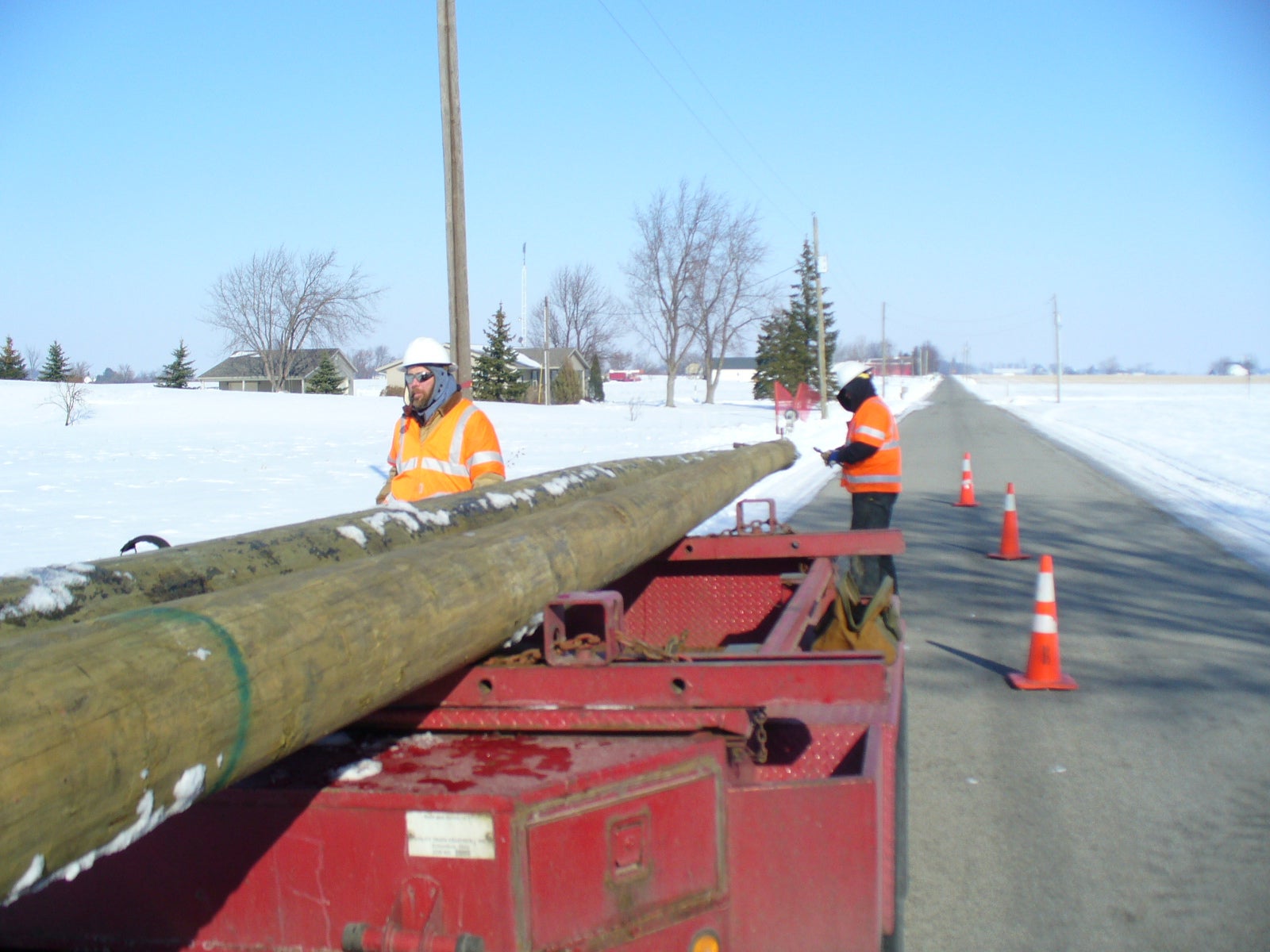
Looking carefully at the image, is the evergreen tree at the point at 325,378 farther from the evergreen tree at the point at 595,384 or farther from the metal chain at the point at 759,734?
the metal chain at the point at 759,734

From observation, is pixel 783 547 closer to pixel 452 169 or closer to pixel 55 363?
pixel 452 169

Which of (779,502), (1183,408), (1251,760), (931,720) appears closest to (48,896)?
(931,720)

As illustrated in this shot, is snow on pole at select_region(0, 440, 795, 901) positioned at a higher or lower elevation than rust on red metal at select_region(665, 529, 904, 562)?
higher

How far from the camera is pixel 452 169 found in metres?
11.2

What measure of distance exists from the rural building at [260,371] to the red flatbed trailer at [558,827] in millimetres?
69835

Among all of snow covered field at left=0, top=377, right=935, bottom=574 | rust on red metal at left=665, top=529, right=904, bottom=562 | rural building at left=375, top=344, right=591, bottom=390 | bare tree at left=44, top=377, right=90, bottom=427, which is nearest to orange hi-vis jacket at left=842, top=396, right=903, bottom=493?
rust on red metal at left=665, top=529, right=904, bottom=562

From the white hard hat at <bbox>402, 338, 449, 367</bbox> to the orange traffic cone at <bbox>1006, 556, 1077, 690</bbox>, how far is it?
139 inches

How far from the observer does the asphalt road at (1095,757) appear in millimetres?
3623

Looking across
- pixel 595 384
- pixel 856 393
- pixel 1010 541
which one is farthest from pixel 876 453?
pixel 595 384

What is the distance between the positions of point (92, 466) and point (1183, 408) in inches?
1655

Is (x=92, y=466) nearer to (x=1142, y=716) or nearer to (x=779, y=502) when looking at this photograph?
(x=779, y=502)

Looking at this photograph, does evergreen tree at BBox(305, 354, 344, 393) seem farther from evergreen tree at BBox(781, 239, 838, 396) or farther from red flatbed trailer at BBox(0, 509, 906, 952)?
red flatbed trailer at BBox(0, 509, 906, 952)

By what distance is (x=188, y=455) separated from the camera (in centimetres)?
2134

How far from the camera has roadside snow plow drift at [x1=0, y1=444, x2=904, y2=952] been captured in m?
2.03
